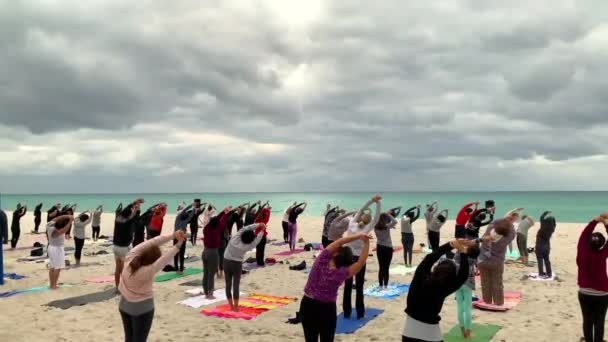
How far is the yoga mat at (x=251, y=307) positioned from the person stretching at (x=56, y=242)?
14.2 ft

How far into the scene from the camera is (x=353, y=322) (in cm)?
817

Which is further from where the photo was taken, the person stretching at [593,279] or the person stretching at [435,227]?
the person stretching at [435,227]

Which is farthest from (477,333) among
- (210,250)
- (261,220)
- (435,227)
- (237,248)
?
(261,220)

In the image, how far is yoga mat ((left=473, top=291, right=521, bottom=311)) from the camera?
898cm

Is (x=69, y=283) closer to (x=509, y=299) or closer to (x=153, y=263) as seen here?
(x=153, y=263)

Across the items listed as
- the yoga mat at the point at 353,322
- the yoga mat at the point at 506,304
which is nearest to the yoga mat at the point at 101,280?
the yoga mat at the point at 353,322

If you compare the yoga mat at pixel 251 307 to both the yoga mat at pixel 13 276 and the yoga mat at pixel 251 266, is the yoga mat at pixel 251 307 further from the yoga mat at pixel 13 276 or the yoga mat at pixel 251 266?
the yoga mat at pixel 13 276

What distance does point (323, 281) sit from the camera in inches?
189

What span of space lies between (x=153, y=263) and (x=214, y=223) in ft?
16.6

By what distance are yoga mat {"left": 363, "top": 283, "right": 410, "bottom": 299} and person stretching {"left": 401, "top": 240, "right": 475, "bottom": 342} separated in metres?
6.25

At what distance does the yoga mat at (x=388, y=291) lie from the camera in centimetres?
1031

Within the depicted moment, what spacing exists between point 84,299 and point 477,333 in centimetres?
868

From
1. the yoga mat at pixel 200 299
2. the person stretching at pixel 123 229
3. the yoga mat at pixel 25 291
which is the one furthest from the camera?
the yoga mat at pixel 25 291

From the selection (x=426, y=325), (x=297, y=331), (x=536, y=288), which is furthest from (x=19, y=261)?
(x=536, y=288)
